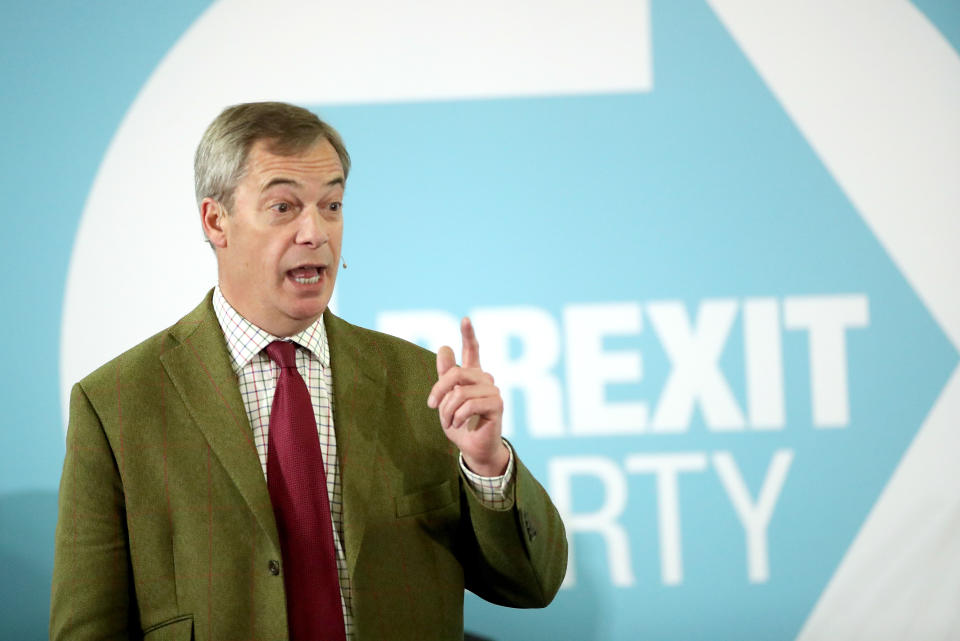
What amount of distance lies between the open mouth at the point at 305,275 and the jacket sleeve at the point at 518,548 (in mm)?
425

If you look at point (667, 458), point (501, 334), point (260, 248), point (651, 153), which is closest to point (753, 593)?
point (667, 458)

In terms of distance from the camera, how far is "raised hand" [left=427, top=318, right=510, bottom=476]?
1.47 m

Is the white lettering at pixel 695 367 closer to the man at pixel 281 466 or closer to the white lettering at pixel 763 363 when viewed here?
the white lettering at pixel 763 363

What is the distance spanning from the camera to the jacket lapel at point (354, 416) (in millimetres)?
1537

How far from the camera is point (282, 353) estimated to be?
5.37ft

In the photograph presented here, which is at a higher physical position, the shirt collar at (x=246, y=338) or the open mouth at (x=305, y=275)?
the open mouth at (x=305, y=275)

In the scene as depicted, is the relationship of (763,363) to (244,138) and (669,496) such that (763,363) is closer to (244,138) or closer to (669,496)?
(669,496)

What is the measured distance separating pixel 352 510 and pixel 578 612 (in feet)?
5.36

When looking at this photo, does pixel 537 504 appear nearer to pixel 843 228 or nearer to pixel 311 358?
pixel 311 358

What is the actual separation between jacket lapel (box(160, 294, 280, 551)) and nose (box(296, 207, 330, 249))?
22 cm

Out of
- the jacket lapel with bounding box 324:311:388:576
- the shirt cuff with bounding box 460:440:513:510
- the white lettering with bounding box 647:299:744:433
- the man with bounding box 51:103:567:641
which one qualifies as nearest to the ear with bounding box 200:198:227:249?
the man with bounding box 51:103:567:641

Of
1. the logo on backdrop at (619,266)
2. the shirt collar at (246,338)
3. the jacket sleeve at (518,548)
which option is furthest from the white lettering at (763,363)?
the shirt collar at (246,338)

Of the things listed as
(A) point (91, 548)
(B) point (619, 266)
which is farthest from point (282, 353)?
(B) point (619, 266)

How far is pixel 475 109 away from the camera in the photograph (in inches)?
118
